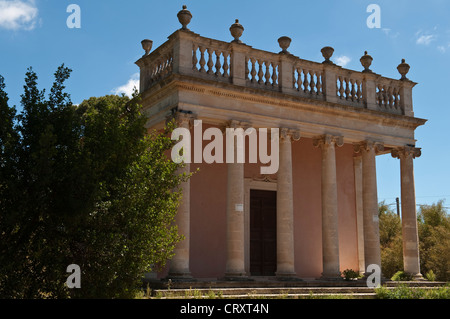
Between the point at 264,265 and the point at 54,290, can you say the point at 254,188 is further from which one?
the point at 54,290

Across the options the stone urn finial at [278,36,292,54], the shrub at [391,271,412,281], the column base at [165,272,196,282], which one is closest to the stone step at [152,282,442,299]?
the column base at [165,272,196,282]

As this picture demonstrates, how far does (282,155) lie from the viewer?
16.2m

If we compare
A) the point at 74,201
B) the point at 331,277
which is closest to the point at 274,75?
the point at 331,277

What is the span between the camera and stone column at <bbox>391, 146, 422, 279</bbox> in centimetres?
1811

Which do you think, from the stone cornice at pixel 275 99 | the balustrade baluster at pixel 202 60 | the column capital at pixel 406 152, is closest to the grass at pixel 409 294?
the stone cornice at pixel 275 99

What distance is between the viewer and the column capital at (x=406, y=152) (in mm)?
18703

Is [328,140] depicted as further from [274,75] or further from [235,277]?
[235,277]

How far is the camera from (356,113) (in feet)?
57.9

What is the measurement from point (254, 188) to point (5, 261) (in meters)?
11.5

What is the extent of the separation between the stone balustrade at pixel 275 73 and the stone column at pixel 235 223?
1.92 metres

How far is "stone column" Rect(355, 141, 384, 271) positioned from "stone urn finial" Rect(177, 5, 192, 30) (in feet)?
24.8

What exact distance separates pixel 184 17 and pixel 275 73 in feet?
11.6

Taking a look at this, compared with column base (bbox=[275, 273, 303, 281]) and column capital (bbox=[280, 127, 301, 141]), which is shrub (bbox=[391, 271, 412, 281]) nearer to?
column base (bbox=[275, 273, 303, 281])
